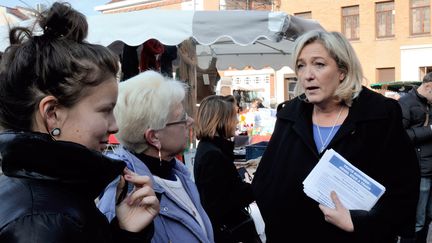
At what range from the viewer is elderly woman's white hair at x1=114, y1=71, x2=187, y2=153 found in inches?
79.0

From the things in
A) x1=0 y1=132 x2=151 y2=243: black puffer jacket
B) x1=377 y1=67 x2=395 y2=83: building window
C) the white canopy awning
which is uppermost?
x1=377 y1=67 x2=395 y2=83: building window

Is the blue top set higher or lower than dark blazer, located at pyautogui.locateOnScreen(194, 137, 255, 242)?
higher

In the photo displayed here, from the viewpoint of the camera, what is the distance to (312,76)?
235cm

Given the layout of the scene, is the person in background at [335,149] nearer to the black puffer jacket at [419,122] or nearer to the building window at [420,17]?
the black puffer jacket at [419,122]

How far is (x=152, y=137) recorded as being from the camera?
205 centimetres

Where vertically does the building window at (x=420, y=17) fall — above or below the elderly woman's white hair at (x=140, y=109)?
above

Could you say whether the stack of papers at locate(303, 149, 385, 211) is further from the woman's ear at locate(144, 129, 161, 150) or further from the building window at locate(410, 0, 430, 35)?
the building window at locate(410, 0, 430, 35)

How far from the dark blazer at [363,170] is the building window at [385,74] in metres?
27.5

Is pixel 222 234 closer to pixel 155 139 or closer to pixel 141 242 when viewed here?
pixel 155 139

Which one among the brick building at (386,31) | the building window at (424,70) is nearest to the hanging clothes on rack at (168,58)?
the brick building at (386,31)

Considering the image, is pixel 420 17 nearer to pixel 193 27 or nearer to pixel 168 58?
pixel 168 58

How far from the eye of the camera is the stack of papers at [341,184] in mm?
2074

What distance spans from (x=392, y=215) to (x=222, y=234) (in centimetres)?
145

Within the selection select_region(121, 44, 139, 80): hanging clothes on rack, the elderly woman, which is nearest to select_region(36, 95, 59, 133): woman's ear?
the elderly woman
